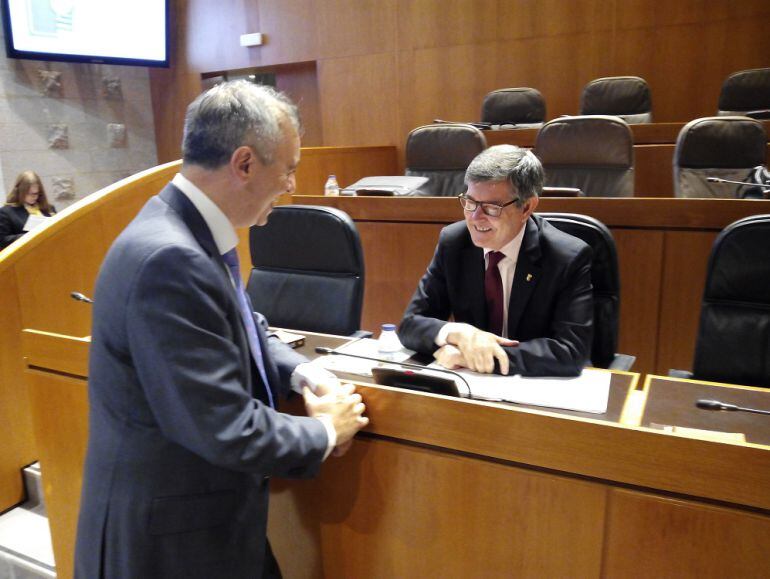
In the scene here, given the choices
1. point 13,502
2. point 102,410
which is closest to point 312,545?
point 102,410

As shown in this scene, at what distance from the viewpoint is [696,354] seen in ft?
6.19

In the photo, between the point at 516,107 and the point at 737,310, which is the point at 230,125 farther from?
the point at 516,107

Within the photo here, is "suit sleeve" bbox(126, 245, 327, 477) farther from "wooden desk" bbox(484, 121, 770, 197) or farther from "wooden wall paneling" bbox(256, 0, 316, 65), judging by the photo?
"wooden wall paneling" bbox(256, 0, 316, 65)

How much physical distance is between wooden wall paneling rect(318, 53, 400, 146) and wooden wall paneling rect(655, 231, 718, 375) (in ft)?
13.1

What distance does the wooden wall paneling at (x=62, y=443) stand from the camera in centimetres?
157

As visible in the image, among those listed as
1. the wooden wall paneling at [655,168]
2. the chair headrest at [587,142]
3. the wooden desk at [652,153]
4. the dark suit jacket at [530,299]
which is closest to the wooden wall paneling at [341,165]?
the wooden desk at [652,153]

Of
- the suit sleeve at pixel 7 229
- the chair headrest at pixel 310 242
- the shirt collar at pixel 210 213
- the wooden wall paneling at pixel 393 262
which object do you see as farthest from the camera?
the suit sleeve at pixel 7 229

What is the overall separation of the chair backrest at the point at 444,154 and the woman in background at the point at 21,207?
2.54 metres

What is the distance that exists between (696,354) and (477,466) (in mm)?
1072

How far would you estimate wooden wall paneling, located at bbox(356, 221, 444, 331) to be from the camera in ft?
9.59

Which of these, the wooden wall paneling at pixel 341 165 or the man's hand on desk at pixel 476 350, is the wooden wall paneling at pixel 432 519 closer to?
the man's hand on desk at pixel 476 350

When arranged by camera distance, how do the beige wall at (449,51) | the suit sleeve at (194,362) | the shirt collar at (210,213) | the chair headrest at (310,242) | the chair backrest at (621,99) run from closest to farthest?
the suit sleeve at (194,362) < the shirt collar at (210,213) < the chair headrest at (310,242) < the chair backrest at (621,99) < the beige wall at (449,51)

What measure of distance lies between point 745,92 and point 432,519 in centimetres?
438

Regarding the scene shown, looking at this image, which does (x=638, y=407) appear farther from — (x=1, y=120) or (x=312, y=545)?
(x=1, y=120)
